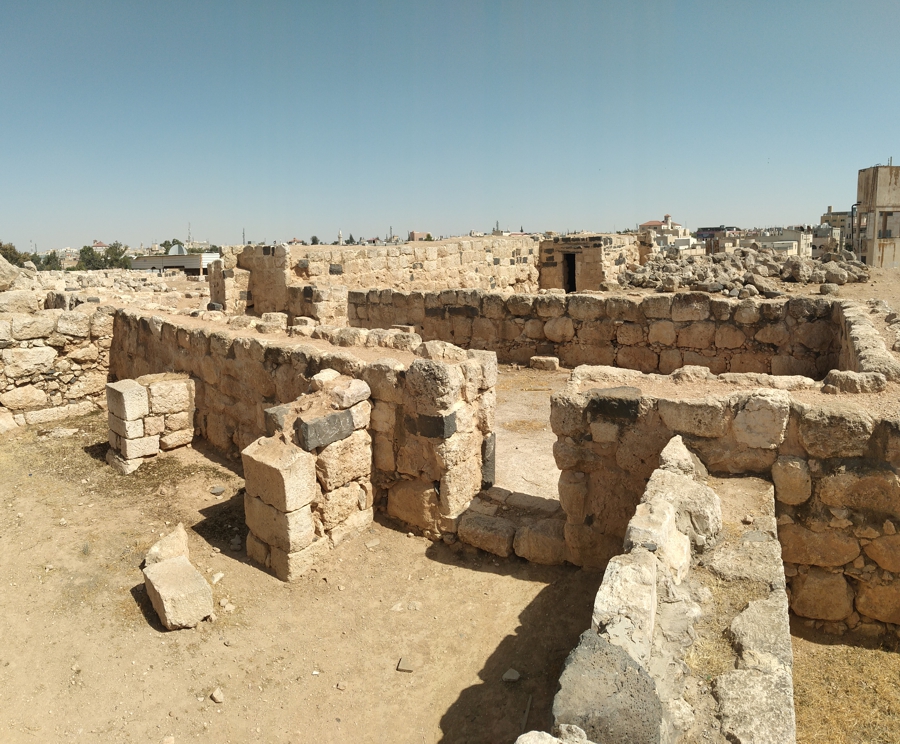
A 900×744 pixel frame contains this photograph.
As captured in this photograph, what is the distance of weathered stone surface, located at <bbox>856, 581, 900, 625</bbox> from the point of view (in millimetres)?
3853

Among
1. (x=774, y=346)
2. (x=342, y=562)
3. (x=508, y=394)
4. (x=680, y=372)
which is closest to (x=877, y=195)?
(x=774, y=346)


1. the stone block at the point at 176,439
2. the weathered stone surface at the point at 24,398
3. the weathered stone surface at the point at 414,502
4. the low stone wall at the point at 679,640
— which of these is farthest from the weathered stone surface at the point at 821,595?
the weathered stone surface at the point at 24,398

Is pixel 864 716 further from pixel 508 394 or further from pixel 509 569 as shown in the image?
pixel 508 394

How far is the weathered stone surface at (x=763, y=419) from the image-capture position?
3.80 meters

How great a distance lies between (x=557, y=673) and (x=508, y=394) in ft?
17.9

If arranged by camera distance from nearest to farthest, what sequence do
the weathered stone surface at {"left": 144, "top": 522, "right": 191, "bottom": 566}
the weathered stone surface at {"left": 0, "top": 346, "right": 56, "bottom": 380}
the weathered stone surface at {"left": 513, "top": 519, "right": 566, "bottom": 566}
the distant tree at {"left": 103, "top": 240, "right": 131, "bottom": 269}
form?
the weathered stone surface at {"left": 513, "top": 519, "right": 566, "bottom": 566}
the weathered stone surface at {"left": 144, "top": 522, "right": 191, "bottom": 566}
the weathered stone surface at {"left": 0, "top": 346, "right": 56, "bottom": 380}
the distant tree at {"left": 103, "top": 240, "right": 131, "bottom": 269}

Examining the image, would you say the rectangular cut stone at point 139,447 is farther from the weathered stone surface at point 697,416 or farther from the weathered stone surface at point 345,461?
the weathered stone surface at point 697,416

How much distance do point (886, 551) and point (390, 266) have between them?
40.9 feet

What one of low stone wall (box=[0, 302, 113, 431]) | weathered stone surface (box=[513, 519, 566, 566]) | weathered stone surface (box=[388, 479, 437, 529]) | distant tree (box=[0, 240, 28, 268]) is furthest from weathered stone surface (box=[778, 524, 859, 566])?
distant tree (box=[0, 240, 28, 268])

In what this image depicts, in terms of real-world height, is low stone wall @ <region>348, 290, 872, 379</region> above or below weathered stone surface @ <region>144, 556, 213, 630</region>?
above

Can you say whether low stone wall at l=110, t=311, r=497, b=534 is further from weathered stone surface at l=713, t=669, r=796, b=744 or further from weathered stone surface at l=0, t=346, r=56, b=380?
weathered stone surface at l=0, t=346, r=56, b=380

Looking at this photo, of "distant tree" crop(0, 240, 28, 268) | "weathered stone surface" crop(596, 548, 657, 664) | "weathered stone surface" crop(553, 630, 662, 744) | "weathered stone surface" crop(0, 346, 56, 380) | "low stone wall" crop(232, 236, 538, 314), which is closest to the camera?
"weathered stone surface" crop(553, 630, 662, 744)

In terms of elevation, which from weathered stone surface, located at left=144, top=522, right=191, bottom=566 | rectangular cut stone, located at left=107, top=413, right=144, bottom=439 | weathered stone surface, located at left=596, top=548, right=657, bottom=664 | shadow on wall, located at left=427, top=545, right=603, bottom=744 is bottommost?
shadow on wall, located at left=427, top=545, right=603, bottom=744

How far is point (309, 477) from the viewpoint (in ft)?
15.9
